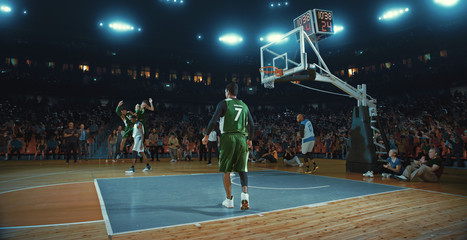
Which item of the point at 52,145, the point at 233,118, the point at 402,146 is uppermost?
the point at 233,118

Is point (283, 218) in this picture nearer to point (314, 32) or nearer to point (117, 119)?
point (314, 32)

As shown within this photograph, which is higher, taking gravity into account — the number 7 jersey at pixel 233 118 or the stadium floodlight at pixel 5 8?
the stadium floodlight at pixel 5 8

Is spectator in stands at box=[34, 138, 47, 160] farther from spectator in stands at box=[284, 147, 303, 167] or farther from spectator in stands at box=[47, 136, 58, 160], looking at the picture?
spectator in stands at box=[284, 147, 303, 167]

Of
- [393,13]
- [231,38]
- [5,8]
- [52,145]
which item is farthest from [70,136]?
[393,13]

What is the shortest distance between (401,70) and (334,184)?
31.0m

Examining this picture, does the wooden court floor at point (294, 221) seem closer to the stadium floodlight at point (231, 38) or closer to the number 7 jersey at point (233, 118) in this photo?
the number 7 jersey at point (233, 118)

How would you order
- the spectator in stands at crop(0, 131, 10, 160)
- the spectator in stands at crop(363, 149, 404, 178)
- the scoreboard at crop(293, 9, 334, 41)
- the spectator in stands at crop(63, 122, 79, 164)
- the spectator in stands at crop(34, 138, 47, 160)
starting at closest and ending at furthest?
the spectator in stands at crop(363, 149, 404, 178) → the scoreboard at crop(293, 9, 334, 41) → the spectator in stands at crop(63, 122, 79, 164) → the spectator in stands at crop(0, 131, 10, 160) → the spectator in stands at crop(34, 138, 47, 160)

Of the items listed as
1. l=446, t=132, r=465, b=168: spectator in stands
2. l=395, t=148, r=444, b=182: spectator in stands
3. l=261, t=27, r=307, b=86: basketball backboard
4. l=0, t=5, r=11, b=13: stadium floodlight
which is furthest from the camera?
l=0, t=5, r=11, b=13: stadium floodlight

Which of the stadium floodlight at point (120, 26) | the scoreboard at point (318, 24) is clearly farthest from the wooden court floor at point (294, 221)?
the stadium floodlight at point (120, 26)

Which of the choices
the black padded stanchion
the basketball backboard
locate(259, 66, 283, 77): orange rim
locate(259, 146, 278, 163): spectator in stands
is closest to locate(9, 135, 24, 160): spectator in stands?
locate(259, 146, 278, 163): spectator in stands

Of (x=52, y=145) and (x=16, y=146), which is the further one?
(x=52, y=145)

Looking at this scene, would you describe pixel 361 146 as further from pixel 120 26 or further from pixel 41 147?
pixel 120 26

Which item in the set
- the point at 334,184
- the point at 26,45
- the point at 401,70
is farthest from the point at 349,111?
the point at 26,45

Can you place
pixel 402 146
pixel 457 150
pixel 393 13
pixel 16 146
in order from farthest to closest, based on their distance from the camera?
1. pixel 393 13
2. pixel 16 146
3. pixel 402 146
4. pixel 457 150
